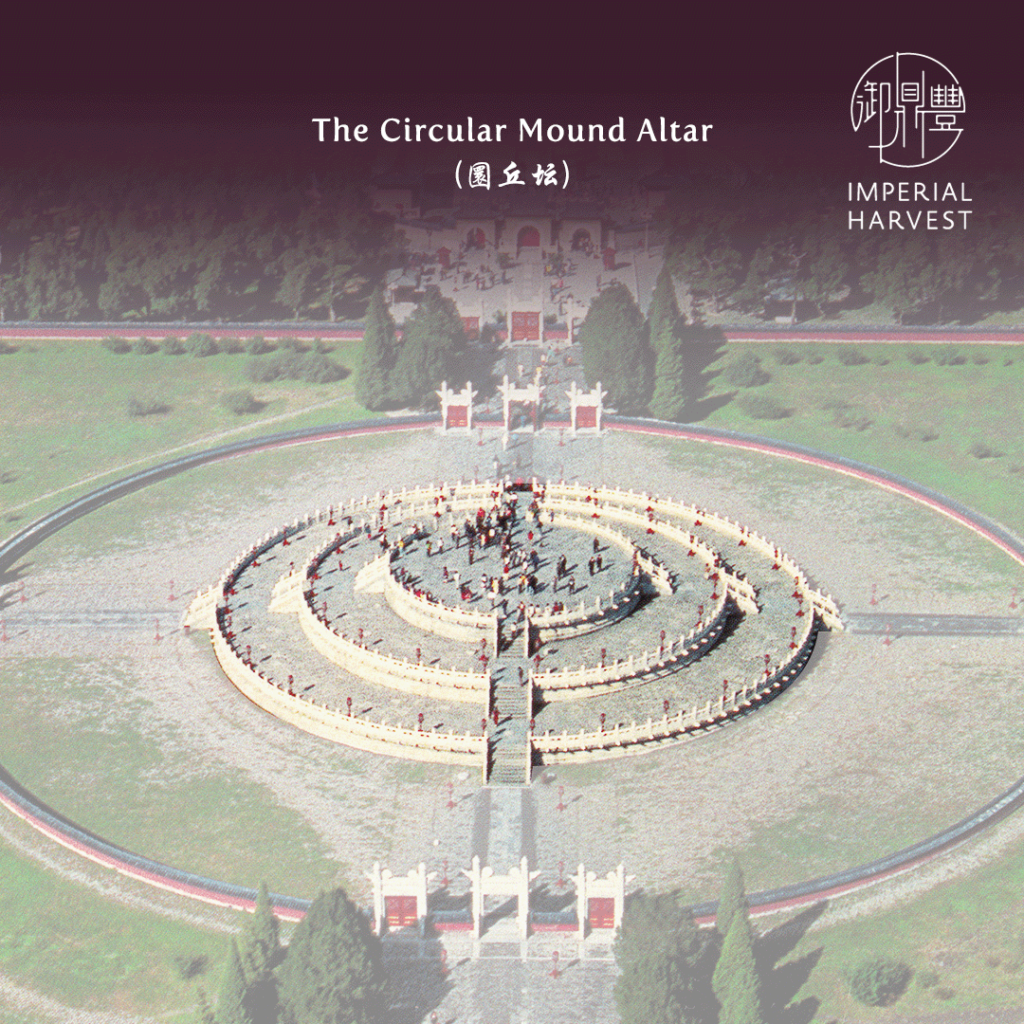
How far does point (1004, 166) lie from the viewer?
582 feet

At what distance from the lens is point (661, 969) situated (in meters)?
72.4

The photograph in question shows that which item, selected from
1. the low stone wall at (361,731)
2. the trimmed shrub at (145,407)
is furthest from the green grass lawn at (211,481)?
the low stone wall at (361,731)

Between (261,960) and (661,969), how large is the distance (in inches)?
637

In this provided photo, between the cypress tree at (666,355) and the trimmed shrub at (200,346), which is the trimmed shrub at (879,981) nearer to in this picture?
the cypress tree at (666,355)

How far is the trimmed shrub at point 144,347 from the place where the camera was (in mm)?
152750

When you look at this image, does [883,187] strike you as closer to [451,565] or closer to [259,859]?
[451,565]

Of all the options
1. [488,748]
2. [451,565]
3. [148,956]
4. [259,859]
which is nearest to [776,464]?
[451,565]

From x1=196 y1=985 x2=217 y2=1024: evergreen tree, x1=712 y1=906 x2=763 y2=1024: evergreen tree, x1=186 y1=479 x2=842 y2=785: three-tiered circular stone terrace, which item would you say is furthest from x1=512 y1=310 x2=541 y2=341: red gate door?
x1=712 y1=906 x2=763 y2=1024: evergreen tree

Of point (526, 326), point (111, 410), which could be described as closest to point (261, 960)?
point (111, 410)

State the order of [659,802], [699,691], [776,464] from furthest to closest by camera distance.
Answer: [776,464]
[699,691]
[659,802]

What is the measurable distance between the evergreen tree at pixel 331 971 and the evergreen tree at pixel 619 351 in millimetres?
71156

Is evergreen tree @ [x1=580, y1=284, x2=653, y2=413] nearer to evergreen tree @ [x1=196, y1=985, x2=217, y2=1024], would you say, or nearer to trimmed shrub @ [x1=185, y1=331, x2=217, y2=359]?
trimmed shrub @ [x1=185, y1=331, x2=217, y2=359]

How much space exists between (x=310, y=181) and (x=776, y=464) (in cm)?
6737

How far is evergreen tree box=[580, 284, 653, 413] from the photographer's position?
454 feet
